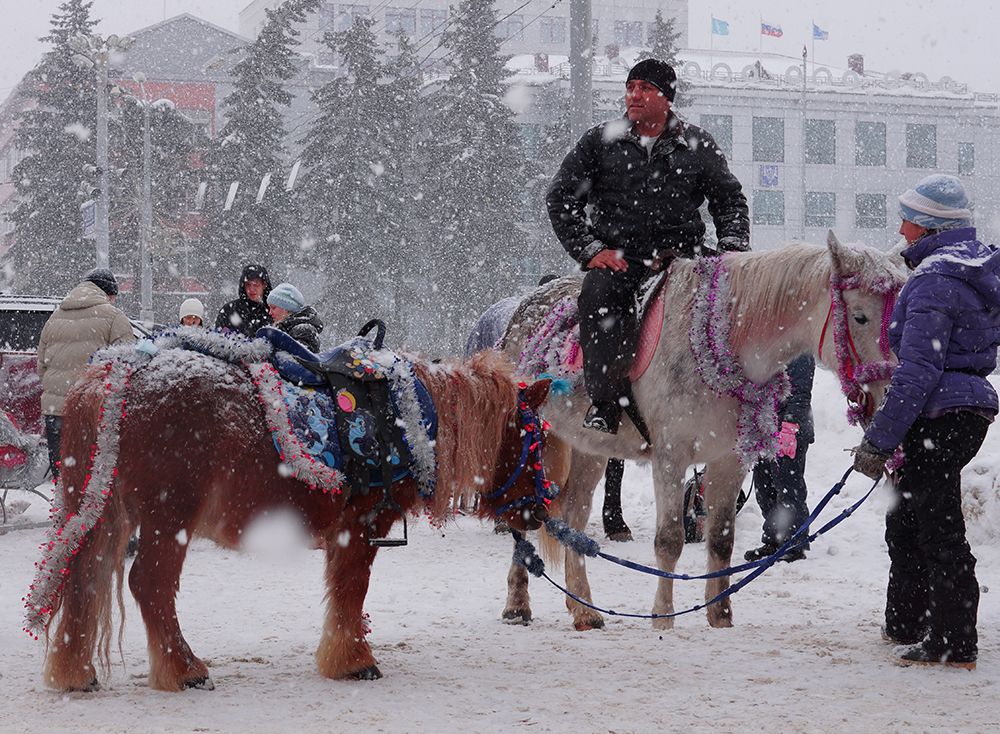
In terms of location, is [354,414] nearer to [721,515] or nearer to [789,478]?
[721,515]

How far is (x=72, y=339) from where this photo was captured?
376 inches

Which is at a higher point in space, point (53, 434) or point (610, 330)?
point (610, 330)

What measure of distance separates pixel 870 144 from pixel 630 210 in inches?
2143

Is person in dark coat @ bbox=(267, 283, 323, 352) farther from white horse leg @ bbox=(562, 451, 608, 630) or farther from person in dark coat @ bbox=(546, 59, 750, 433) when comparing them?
person in dark coat @ bbox=(546, 59, 750, 433)

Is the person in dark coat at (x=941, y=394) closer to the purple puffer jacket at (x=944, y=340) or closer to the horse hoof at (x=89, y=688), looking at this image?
the purple puffer jacket at (x=944, y=340)

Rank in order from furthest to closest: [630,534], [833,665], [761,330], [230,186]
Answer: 1. [230,186]
2. [630,534]
3. [761,330]
4. [833,665]

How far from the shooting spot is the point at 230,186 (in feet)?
128

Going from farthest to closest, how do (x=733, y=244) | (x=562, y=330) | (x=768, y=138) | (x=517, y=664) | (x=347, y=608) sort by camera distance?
(x=768, y=138)
(x=562, y=330)
(x=733, y=244)
(x=517, y=664)
(x=347, y=608)

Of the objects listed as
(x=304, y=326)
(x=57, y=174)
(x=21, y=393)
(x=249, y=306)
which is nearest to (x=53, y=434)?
(x=249, y=306)

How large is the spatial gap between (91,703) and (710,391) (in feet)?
11.0

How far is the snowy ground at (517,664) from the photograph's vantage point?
14.3 feet

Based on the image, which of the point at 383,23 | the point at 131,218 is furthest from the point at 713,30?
the point at 131,218

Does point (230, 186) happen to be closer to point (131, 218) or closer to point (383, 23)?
point (131, 218)

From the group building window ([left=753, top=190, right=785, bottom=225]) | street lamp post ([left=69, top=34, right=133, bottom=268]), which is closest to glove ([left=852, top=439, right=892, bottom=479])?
street lamp post ([left=69, top=34, right=133, bottom=268])
